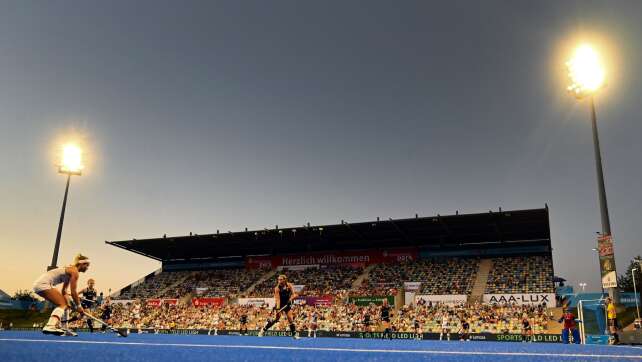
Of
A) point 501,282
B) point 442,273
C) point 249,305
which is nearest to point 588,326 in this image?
point 501,282

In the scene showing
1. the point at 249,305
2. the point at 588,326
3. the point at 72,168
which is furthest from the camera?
the point at 249,305

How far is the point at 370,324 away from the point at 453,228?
41.1ft

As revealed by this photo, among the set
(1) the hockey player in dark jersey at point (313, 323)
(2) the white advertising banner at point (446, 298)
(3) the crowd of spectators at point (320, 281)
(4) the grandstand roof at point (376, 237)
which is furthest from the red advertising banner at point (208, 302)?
(2) the white advertising banner at point (446, 298)

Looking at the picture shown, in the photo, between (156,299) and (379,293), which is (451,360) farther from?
(156,299)

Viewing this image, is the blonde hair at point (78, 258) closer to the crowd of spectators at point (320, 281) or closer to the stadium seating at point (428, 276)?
the stadium seating at point (428, 276)

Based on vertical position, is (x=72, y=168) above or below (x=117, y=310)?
above

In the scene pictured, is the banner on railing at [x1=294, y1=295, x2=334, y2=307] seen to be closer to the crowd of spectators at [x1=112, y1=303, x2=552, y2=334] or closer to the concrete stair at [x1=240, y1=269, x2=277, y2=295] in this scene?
the crowd of spectators at [x1=112, y1=303, x2=552, y2=334]

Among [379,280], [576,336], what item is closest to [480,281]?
[379,280]

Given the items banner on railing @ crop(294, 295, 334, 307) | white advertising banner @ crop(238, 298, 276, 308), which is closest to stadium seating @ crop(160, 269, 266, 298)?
white advertising banner @ crop(238, 298, 276, 308)

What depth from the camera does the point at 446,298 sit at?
3544 cm

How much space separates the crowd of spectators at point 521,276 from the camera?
33719mm

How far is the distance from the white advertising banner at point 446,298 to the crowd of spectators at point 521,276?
80.2 inches

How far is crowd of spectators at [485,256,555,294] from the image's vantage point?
3372 cm

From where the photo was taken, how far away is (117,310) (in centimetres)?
4597
